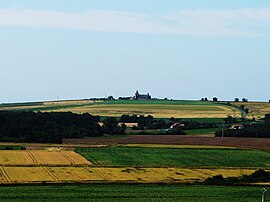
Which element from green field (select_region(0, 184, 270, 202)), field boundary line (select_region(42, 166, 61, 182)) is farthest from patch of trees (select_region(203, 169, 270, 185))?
field boundary line (select_region(42, 166, 61, 182))

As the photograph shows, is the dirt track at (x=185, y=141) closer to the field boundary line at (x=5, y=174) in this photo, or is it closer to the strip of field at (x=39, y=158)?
the strip of field at (x=39, y=158)

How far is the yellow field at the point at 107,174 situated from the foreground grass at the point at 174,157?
255 inches

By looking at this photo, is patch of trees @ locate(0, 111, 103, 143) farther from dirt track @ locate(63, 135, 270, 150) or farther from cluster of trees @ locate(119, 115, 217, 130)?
cluster of trees @ locate(119, 115, 217, 130)

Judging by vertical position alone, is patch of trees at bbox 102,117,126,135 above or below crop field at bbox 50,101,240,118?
below

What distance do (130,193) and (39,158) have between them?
29.2 metres

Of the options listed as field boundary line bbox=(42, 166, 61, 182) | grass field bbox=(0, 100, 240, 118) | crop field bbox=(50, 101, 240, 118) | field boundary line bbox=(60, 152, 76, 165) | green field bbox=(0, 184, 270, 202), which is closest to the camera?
green field bbox=(0, 184, 270, 202)

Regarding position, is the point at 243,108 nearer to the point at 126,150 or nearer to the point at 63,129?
the point at 63,129

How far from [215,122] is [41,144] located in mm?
49110

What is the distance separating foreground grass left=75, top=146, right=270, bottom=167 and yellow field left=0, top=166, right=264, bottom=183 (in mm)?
6489

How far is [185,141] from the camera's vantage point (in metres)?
103

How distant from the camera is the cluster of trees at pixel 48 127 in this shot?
108 meters

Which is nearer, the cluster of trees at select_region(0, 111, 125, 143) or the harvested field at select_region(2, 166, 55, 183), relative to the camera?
the harvested field at select_region(2, 166, 55, 183)

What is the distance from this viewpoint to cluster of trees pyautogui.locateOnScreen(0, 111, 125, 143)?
108 meters

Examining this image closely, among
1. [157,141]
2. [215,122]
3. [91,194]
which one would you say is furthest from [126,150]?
[215,122]
